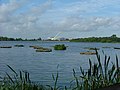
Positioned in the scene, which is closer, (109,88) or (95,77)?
(109,88)

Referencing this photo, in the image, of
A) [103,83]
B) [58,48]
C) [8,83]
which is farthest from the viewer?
[58,48]

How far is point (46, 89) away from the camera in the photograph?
6234 mm

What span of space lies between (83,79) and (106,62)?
0.59m

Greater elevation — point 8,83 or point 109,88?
point 109,88

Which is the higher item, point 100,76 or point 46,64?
point 100,76

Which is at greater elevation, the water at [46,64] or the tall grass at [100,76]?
the tall grass at [100,76]

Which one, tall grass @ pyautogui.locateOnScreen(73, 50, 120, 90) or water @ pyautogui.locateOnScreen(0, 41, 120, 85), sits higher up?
tall grass @ pyautogui.locateOnScreen(73, 50, 120, 90)

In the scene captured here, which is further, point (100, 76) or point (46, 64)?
point (46, 64)

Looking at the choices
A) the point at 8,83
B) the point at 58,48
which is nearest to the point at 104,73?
the point at 8,83

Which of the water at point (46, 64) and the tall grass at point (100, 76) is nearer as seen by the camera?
the tall grass at point (100, 76)

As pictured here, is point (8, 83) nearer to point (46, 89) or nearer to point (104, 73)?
point (46, 89)

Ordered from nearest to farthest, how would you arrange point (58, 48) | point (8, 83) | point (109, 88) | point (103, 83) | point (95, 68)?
point (109, 88), point (95, 68), point (103, 83), point (8, 83), point (58, 48)

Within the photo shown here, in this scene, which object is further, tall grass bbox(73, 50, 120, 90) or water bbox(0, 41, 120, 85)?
water bbox(0, 41, 120, 85)

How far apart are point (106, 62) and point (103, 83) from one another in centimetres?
44
